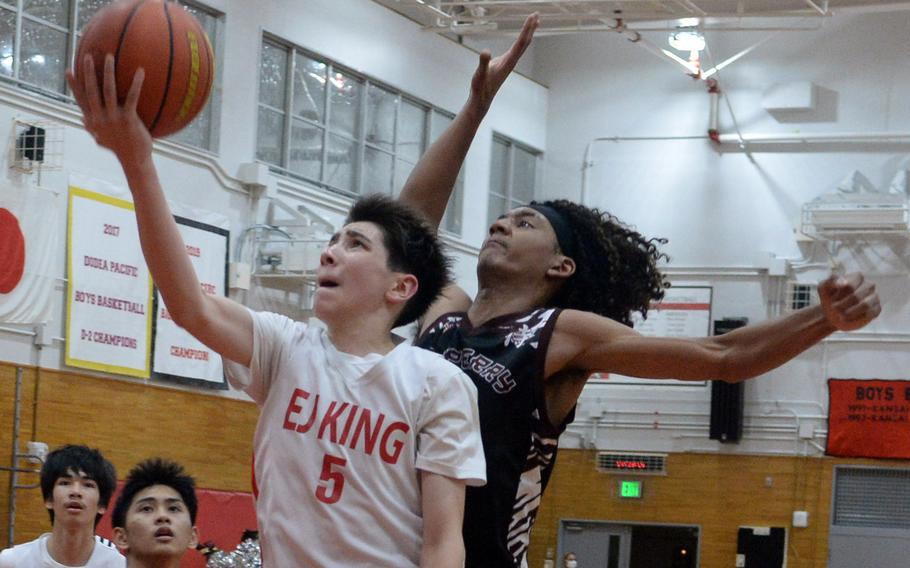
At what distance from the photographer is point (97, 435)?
45.8ft

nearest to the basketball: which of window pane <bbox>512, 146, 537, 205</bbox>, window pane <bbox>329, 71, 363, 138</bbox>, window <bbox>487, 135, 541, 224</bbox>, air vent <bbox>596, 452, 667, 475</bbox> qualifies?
window pane <bbox>329, 71, 363, 138</bbox>

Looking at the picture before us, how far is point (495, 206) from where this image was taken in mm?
20891

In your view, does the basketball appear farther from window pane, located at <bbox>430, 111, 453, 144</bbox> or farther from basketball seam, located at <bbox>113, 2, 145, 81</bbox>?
window pane, located at <bbox>430, 111, 453, 144</bbox>

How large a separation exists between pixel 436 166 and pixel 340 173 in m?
13.7

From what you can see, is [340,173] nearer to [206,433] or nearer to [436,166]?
[206,433]

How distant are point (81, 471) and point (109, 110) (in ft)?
12.6

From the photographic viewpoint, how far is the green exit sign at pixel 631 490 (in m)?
20.1

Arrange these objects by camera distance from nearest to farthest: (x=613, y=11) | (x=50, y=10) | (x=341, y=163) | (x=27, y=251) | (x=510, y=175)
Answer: (x=27, y=251)
(x=50, y=10)
(x=341, y=163)
(x=613, y=11)
(x=510, y=175)

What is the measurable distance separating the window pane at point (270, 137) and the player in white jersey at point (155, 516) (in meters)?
11.7

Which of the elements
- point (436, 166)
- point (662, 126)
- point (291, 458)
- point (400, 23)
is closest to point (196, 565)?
point (436, 166)

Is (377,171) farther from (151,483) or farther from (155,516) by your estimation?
(155,516)

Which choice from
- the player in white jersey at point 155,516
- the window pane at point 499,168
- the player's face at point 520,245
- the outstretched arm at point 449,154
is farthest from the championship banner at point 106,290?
the player's face at point 520,245

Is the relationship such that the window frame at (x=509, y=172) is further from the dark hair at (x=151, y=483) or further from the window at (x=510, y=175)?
the dark hair at (x=151, y=483)

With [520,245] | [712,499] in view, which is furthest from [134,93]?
[712,499]
